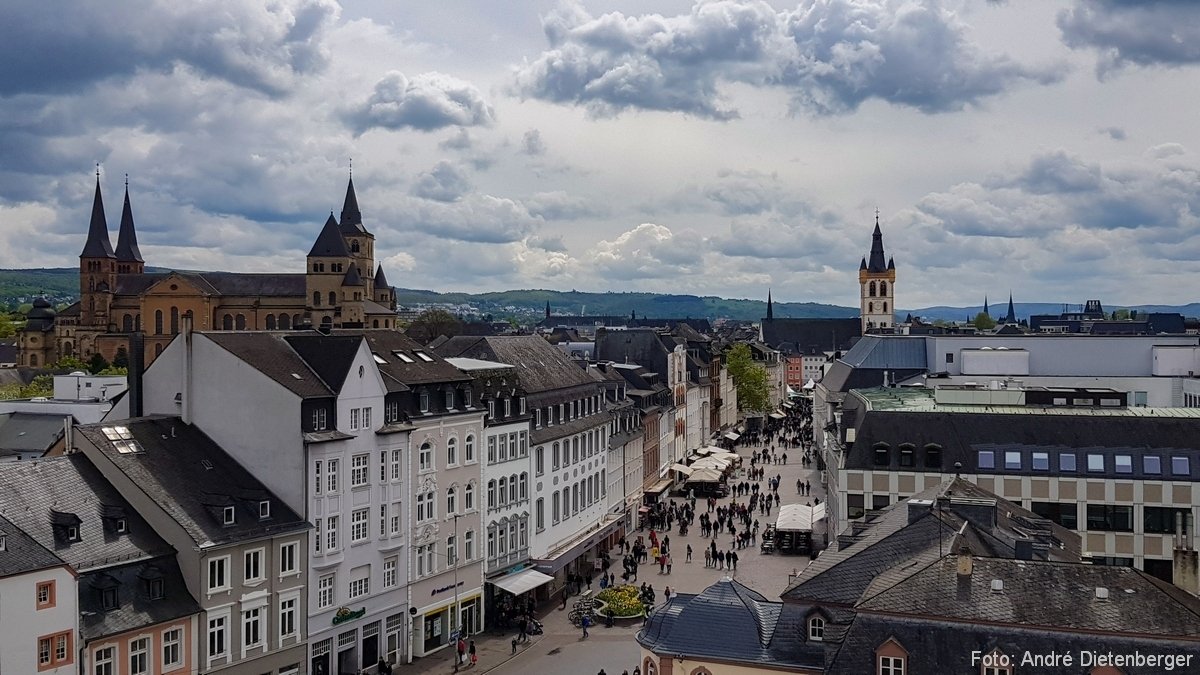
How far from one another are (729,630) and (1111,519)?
31.0 m

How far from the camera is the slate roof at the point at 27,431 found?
62656 millimetres

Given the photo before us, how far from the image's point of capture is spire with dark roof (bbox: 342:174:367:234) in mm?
188125

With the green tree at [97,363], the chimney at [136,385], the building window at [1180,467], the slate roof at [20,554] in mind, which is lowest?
the building window at [1180,467]

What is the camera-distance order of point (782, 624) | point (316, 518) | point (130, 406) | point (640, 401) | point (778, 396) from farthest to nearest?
point (778, 396) → point (640, 401) → point (130, 406) → point (316, 518) → point (782, 624)

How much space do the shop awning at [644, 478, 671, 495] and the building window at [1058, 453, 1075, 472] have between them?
35.7 meters

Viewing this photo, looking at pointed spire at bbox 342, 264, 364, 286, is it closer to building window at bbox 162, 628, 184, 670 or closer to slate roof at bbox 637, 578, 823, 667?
building window at bbox 162, 628, 184, 670

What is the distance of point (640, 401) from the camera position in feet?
285

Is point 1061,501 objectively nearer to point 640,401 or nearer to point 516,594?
point 516,594

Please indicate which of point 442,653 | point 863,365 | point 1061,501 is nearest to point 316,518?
point 442,653

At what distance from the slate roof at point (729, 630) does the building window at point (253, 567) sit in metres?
14.9

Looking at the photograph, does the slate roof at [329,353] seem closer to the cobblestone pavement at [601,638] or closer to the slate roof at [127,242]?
the cobblestone pavement at [601,638]

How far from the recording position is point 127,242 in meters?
196

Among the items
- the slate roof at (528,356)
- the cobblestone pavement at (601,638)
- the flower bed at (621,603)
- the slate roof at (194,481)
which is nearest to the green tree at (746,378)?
the cobblestone pavement at (601,638)

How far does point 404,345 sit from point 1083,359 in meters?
61.8
